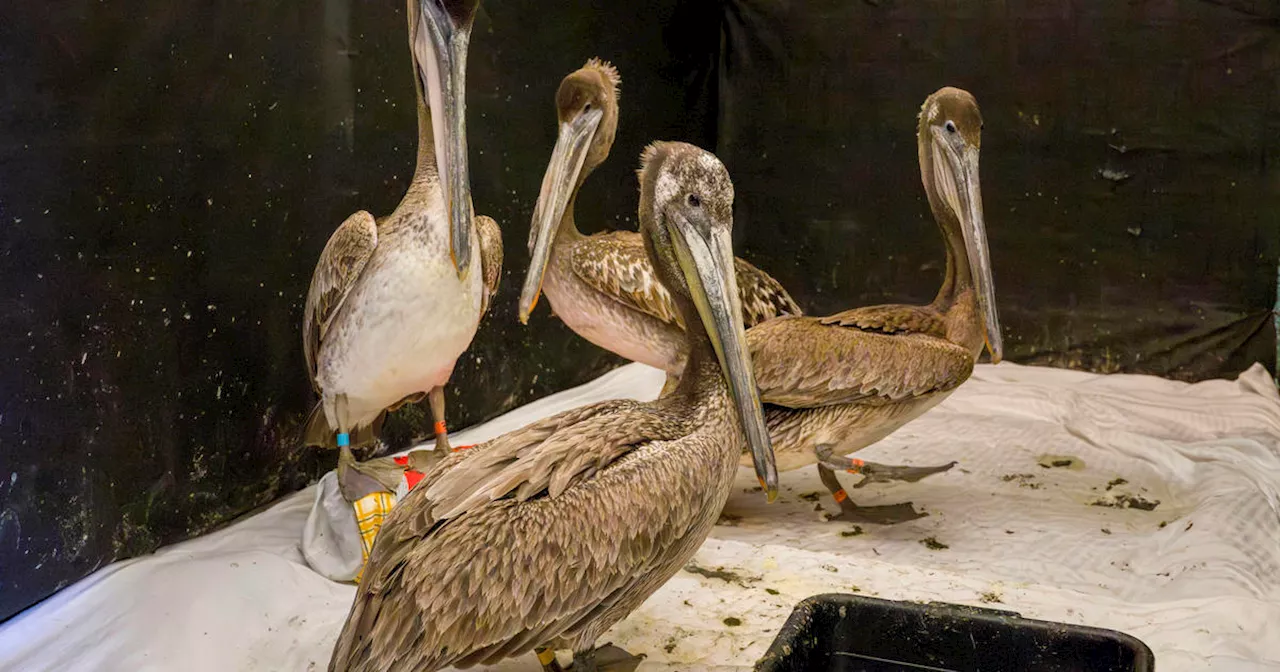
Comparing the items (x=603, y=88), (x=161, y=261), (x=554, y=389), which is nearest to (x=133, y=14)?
(x=161, y=261)

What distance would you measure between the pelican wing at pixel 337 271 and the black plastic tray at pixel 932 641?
1.32 m

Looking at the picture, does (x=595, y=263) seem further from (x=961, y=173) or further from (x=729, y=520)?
(x=961, y=173)

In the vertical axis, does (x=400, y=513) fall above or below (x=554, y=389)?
above

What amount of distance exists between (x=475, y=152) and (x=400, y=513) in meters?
1.94

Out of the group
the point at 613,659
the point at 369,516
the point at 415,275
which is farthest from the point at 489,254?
the point at 613,659

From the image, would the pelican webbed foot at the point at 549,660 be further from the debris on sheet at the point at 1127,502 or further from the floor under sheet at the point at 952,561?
the debris on sheet at the point at 1127,502

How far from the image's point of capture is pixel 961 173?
3.37 meters

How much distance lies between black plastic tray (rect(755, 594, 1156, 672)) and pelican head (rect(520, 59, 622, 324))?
4.81 ft

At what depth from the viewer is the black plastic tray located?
208cm

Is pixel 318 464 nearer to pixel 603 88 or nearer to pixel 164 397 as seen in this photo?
pixel 164 397

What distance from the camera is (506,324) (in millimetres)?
4078

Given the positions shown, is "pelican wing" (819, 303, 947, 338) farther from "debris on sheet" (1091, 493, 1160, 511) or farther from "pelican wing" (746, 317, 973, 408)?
"debris on sheet" (1091, 493, 1160, 511)

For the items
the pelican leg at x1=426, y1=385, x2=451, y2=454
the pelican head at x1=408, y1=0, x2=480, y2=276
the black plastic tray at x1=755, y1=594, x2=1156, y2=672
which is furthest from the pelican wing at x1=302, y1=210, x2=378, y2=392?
the black plastic tray at x1=755, y1=594, x2=1156, y2=672

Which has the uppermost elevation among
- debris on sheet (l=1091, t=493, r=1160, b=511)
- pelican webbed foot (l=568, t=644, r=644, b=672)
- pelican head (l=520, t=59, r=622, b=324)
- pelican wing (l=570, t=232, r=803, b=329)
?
pelican head (l=520, t=59, r=622, b=324)
